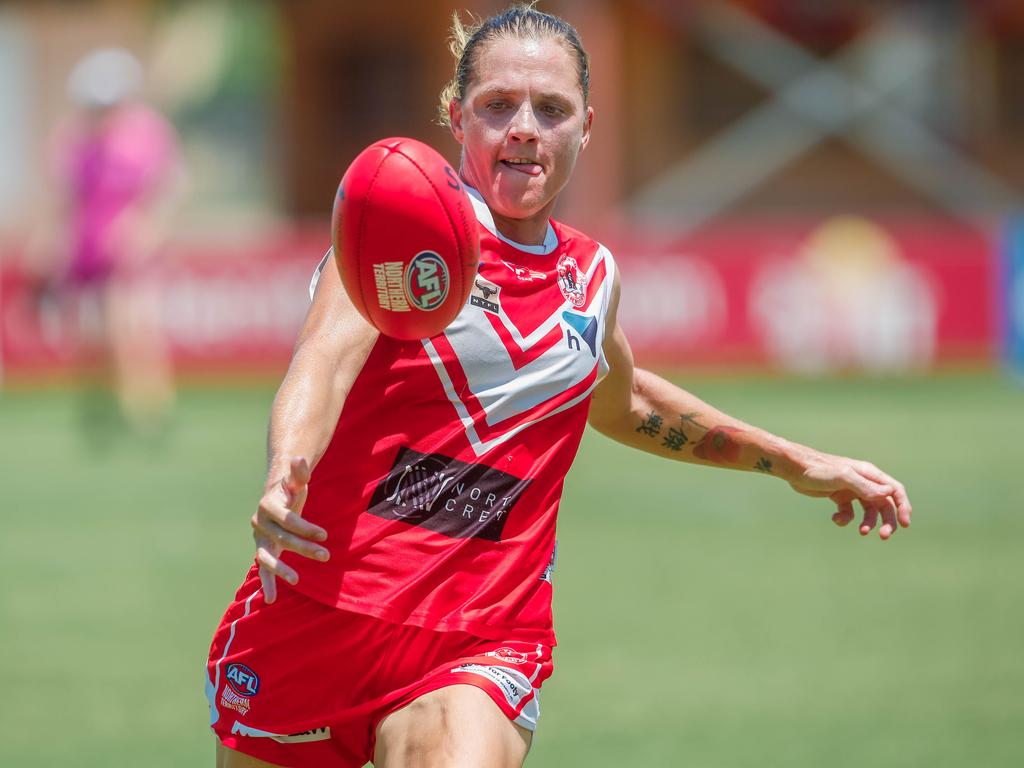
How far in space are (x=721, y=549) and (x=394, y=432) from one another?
6.52 metres

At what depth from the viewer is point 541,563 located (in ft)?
12.0

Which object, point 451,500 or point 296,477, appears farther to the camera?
point 451,500

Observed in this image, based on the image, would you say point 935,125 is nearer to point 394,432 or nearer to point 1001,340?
point 1001,340

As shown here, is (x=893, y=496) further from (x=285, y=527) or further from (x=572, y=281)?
(x=285, y=527)

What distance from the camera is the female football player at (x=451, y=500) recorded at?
3.42m

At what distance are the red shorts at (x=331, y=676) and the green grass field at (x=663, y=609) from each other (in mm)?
2462

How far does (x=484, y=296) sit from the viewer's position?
138 inches

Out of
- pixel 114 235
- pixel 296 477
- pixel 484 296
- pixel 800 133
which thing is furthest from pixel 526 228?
pixel 800 133

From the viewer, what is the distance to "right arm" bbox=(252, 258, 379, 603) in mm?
2885

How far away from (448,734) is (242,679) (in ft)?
1.64

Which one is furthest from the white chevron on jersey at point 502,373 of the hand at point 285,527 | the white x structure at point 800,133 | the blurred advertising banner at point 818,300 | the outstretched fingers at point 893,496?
the white x structure at point 800,133

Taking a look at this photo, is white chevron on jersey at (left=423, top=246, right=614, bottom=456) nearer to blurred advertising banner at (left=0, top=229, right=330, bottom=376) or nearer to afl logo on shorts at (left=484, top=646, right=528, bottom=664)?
afl logo on shorts at (left=484, top=646, right=528, bottom=664)

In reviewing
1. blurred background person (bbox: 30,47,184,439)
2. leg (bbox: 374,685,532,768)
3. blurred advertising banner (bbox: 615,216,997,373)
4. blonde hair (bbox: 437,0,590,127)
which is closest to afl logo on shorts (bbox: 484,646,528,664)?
leg (bbox: 374,685,532,768)

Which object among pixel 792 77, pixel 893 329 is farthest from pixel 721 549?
pixel 792 77
